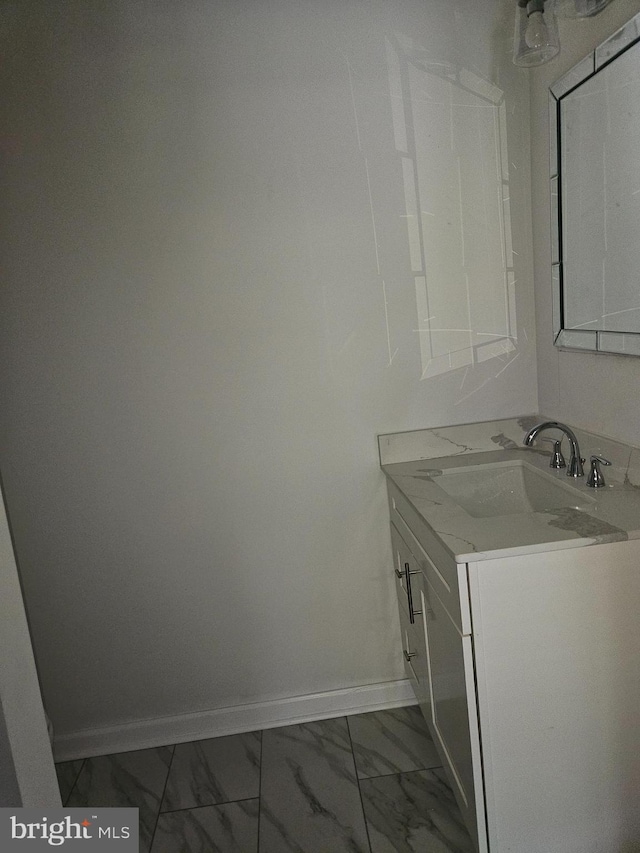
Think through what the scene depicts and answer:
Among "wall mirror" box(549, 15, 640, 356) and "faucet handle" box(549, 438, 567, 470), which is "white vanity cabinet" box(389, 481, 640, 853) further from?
"wall mirror" box(549, 15, 640, 356)

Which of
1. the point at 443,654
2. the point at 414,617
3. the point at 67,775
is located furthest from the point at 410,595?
the point at 67,775

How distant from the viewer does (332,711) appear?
2.50 m

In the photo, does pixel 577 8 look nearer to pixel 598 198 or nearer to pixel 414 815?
pixel 598 198

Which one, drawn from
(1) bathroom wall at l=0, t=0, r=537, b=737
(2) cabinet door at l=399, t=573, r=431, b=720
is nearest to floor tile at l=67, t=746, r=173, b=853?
(1) bathroom wall at l=0, t=0, r=537, b=737

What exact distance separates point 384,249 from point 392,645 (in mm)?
1480

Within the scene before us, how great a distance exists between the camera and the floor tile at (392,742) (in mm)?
2170

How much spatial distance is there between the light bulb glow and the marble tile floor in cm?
218

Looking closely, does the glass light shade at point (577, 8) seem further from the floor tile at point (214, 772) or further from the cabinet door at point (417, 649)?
the floor tile at point (214, 772)

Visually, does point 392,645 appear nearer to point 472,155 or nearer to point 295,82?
point 472,155

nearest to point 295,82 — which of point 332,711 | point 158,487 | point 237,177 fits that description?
point 237,177

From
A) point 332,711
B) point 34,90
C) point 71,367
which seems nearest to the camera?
point 34,90

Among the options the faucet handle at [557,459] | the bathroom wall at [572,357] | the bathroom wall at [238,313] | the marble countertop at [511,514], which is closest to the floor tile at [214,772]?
the bathroom wall at [238,313]

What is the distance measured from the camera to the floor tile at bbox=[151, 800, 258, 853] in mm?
1924

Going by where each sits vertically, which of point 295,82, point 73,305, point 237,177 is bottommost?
point 73,305
